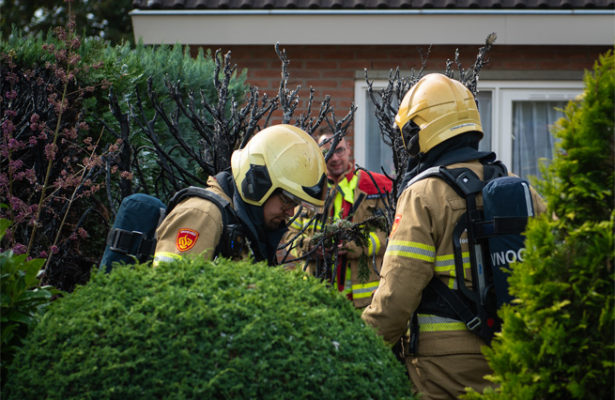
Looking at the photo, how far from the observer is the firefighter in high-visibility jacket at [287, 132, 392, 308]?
504 cm

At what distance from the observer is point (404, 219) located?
361 cm

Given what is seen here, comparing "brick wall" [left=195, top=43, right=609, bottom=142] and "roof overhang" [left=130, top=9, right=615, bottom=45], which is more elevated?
"roof overhang" [left=130, top=9, right=615, bottom=45]

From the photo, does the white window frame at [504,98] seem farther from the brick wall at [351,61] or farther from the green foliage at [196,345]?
the green foliage at [196,345]

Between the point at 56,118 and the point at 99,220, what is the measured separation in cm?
87

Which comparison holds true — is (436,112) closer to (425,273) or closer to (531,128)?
(425,273)

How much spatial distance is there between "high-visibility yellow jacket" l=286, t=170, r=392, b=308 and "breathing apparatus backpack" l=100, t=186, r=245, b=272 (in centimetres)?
138

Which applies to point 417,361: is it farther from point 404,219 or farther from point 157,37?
point 157,37

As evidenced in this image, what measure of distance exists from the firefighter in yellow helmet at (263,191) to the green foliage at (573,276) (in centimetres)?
141

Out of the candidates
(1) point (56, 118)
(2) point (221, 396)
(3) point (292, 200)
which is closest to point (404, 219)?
(3) point (292, 200)

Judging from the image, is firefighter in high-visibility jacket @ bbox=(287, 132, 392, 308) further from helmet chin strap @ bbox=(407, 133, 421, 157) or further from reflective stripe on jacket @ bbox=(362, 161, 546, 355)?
reflective stripe on jacket @ bbox=(362, 161, 546, 355)

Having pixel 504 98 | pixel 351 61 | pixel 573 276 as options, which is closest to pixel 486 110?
pixel 504 98

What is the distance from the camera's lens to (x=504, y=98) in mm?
8680

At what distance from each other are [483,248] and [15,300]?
208cm

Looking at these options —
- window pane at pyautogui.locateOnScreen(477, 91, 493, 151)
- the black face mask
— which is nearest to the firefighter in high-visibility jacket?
the black face mask
